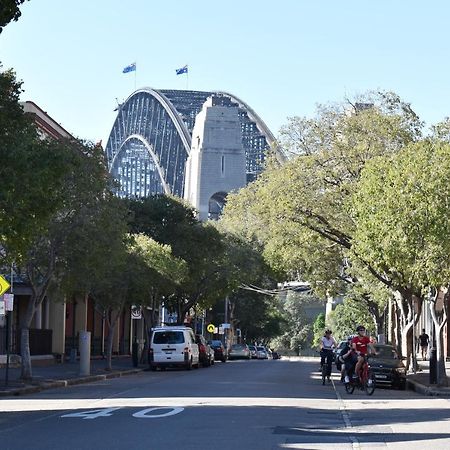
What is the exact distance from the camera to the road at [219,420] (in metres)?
15.5

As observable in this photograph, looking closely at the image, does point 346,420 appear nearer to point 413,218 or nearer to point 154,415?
point 154,415

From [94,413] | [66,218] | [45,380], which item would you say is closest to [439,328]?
[66,218]

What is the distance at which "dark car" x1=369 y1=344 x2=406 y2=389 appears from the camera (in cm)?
3456

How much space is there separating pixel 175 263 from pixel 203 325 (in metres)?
45.9

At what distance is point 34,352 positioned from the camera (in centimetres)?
5016

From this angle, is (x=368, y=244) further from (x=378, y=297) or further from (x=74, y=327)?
(x=74, y=327)

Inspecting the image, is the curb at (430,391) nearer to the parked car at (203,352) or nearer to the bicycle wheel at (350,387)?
the bicycle wheel at (350,387)

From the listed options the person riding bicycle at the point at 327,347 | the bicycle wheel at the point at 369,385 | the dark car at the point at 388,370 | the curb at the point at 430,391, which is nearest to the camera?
the bicycle wheel at the point at 369,385

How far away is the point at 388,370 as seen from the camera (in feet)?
113

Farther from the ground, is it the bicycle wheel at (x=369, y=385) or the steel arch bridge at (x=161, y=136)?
the steel arch bridge at (x=161, y=136)

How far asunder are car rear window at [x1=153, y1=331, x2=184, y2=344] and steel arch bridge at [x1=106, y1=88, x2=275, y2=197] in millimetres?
111673

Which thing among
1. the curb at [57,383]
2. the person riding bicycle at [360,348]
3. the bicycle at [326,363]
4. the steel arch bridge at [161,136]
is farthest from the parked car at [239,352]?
the steel arch bridge at [161,136]

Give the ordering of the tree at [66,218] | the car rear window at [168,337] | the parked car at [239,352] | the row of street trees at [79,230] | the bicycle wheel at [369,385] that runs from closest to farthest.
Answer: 1. the row of street trees at [79,230]
2. the bicycle wheel at [369,385]
3. the tree at [66,218]
4. the car rear window at [168,337]
5. the parked car at [239,352]

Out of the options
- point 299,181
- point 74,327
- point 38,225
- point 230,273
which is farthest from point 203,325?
point 38,225
